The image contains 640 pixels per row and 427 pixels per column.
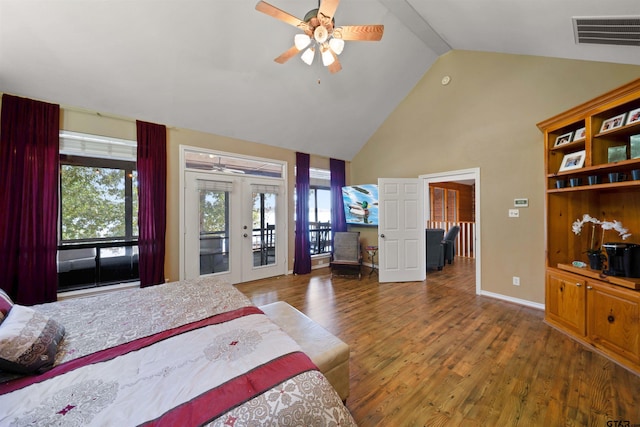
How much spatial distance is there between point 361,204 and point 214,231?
3.12 m

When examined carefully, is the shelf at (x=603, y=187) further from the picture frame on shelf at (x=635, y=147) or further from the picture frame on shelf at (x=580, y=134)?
the picture frame on shelf at (x=580, y=134)

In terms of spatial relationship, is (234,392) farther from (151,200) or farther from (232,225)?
(232,225)

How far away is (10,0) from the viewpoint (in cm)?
205

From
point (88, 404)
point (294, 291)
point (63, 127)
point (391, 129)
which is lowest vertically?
point (294, 291)

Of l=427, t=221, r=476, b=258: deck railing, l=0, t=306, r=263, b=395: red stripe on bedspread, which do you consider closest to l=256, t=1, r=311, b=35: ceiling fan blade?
l=0, t=306, r=263, b=395: red stripe on bedspread

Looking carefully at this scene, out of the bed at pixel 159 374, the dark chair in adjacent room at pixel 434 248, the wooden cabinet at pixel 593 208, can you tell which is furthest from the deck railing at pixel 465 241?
the bed at pixel 159 374

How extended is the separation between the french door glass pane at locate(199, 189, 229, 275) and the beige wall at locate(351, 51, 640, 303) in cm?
384

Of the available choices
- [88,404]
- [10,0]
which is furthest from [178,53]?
[88,404]

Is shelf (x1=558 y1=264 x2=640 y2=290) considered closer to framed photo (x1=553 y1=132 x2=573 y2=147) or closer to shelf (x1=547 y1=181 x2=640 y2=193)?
shelf (x1=547 y1=181 x2=640 y2=193)

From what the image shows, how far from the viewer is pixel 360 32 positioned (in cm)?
217

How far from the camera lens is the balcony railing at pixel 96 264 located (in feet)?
10.3

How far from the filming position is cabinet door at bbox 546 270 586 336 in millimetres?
2385

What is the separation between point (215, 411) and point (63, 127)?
13.1 feet

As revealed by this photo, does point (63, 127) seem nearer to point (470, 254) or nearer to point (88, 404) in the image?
point (88, 404)
